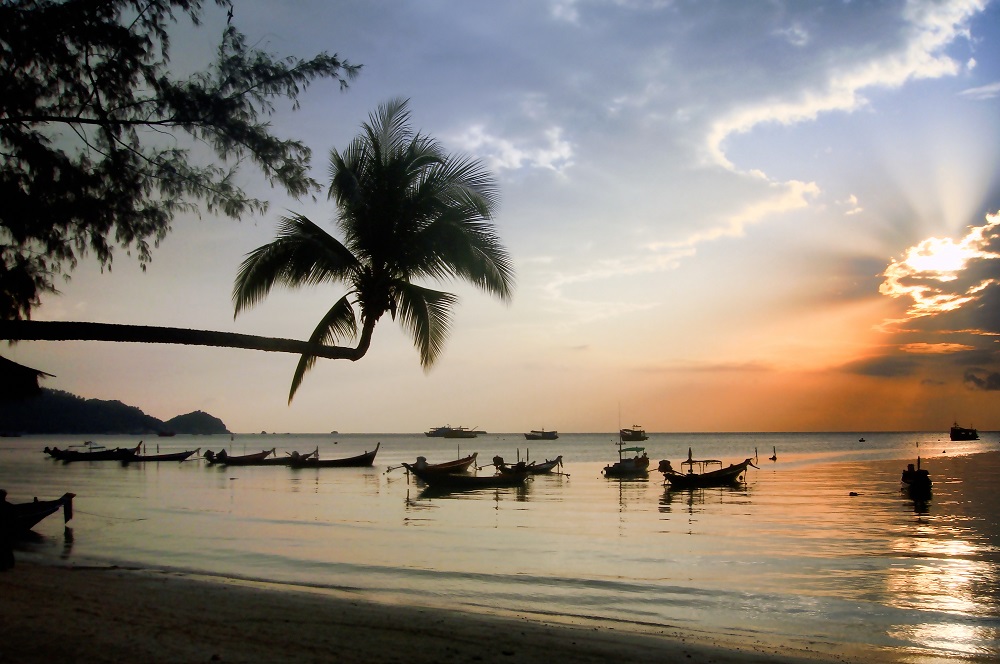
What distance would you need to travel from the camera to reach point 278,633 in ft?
28.1

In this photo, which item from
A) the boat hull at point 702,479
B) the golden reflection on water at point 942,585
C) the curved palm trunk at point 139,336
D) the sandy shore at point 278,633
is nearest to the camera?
the curved palm trunk at point 139,336

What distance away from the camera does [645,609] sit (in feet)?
42.6

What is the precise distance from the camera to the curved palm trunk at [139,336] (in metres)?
5.02

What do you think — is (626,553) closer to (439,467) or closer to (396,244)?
(396,244)

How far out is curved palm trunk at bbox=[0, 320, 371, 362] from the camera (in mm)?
5016

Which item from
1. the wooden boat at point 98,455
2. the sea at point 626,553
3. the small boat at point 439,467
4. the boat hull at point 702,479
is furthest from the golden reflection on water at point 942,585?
the wooden boat at point 98,455

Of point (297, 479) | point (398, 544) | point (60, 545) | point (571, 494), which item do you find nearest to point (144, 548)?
point (60, 545)

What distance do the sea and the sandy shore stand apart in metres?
1.94

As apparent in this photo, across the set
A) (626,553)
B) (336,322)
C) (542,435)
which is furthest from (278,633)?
(542,435)

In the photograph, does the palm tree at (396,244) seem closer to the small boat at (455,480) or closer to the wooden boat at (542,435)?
the small boat at (455,480)

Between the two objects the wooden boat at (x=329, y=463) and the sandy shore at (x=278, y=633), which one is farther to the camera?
the wooden boat at (x=329, y=463)

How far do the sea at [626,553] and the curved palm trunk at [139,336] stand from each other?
7789 mm

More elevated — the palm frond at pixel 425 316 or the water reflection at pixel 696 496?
the palm frond at pixel 425 316

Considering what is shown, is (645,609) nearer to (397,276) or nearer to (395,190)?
(397,276)
